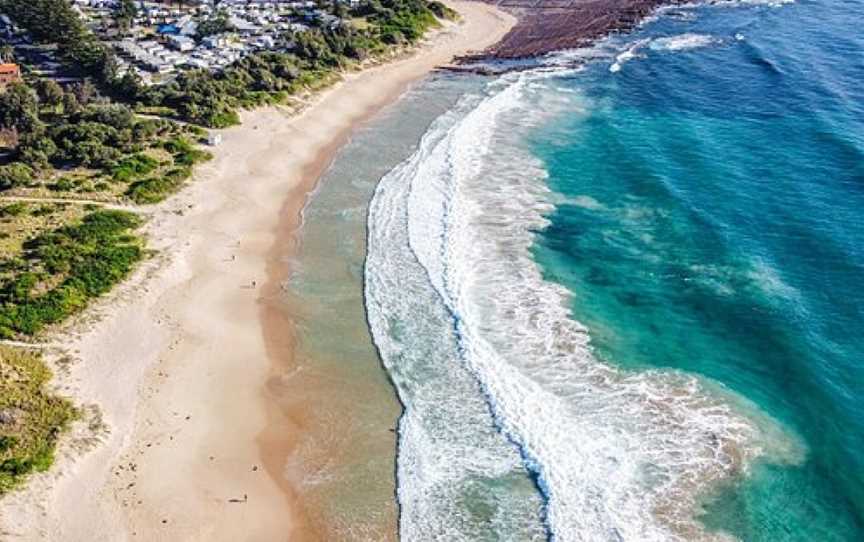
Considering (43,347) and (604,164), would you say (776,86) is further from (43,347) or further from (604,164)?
(43,347)

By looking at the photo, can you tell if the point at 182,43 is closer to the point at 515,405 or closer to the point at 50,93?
the point at 50,93

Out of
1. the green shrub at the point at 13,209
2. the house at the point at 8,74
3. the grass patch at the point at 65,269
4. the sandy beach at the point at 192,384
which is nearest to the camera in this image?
the sandy beach at the point at 192,384

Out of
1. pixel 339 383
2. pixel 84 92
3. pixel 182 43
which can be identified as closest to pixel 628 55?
pixel 182 43

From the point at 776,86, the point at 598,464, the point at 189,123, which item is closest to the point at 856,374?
the point at 598,464

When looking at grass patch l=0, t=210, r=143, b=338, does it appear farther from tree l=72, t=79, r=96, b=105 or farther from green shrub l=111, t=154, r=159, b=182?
tree l=72, t=79, r=96, b=105

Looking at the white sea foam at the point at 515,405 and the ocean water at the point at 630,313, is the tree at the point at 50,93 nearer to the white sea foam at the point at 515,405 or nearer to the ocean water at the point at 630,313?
the ocean water at the point at 630,313

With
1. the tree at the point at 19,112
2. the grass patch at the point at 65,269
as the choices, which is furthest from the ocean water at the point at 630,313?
the tree at the point at 19,112
